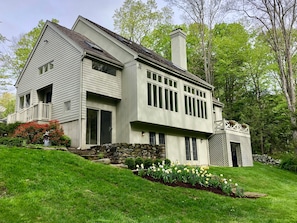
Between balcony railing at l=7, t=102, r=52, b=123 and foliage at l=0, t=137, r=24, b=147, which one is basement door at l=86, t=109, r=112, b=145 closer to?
balcony railing at l=7, t=102, r=52, b=123

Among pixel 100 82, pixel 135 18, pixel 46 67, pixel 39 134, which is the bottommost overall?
pixel 39 134

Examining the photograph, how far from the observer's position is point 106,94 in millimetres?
12234

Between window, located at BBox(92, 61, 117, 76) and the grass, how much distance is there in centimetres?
573

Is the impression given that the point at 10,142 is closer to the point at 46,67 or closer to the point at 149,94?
the point at 46,67

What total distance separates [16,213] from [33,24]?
84.3ft

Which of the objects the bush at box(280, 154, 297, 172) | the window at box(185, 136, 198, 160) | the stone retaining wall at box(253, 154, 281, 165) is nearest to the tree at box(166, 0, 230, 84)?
the stone retaining wall at box(253, 154, 281, 165)

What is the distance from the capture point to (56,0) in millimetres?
14945

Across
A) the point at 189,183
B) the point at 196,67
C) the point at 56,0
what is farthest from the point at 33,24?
the point at 189,183

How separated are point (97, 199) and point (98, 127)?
23.6 feet

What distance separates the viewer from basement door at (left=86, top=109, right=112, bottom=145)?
11.9 metres

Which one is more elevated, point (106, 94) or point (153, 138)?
point (106, 94)

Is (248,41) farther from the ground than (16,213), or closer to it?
farther from the ground

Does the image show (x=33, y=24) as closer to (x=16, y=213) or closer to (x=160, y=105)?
(x=160, y=105)

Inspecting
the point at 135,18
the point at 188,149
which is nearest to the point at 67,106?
the point at 188,149
